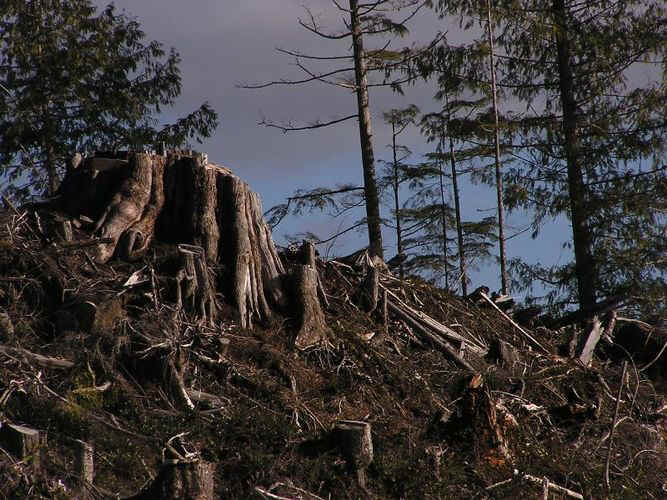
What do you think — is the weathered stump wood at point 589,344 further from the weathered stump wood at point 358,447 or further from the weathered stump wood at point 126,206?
the weathered stump wood at point 126,206

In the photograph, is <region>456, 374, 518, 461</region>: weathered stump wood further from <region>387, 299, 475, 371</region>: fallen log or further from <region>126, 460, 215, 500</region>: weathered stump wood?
<region>126, 460, 215, 500</region>: weathered stump wood

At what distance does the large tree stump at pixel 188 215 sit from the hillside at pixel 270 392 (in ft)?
0.24

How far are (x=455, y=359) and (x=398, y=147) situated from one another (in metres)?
19.4

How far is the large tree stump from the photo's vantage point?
34.5ft

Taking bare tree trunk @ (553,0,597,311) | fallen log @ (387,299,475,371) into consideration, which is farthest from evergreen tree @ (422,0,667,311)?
fallen log @ (387,299,475,371)

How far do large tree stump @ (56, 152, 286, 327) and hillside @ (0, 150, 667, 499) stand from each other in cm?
7

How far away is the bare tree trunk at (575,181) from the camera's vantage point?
70.2ft

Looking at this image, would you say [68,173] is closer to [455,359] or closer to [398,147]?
[455,359]

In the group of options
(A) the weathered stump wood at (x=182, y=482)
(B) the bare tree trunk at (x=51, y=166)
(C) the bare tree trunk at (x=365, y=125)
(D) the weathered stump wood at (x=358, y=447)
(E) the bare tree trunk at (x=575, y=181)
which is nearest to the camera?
(A) the weathered stump wood at (x=182, y=482)

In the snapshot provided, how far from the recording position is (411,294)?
41.7ft

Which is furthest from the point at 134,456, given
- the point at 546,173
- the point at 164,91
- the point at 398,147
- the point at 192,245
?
the point at 398,147

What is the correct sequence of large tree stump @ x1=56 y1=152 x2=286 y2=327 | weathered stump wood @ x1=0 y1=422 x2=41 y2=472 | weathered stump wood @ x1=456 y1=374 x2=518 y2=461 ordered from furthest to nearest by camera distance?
large tree stump @ x1=56 y1=152 x2=286 y2=327 < weathered stump wood @ x1=456 y1=374 x2=518 y2=461 < weathered stump wood @ x1=0 y1=422 x2=41 y2=472

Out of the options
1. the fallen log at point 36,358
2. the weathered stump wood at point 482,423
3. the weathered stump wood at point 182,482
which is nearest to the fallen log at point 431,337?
the weathered stump wood at point 482,423

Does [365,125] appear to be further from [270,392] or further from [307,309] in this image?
[270,392]
